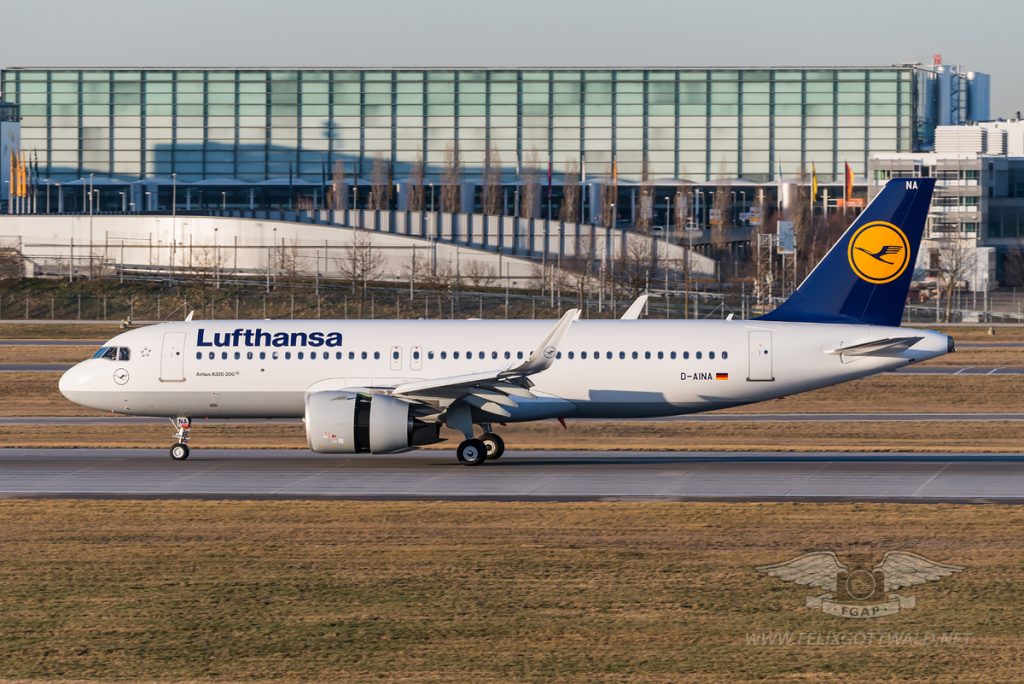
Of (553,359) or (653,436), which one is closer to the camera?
(553,359)

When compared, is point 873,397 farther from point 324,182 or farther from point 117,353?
point 324,182

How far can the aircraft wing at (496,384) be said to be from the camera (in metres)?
36.0

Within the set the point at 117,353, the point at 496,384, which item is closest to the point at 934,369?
the point at 496,384

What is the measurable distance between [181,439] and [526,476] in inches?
405

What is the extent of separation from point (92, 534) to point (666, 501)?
38.0ft

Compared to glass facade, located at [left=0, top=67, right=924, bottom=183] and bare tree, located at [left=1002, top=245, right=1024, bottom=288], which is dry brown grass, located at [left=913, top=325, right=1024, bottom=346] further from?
glass facade, located at [left=0, top=67, right=924, bottom=183]

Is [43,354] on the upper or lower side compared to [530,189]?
lower

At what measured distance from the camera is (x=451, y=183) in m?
141

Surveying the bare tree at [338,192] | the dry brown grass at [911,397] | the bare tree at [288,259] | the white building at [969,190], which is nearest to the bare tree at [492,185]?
the bare tree at [338,192]

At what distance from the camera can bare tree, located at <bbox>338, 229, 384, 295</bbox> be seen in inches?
4033

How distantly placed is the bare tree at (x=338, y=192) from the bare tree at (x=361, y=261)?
2573cm

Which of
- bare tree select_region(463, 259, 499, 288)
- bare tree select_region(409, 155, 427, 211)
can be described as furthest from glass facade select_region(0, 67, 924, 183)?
bare tree select_region(463, 259, 499, 288)

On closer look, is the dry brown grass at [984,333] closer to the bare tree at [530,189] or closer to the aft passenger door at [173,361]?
the aft passenger door at [173,361]

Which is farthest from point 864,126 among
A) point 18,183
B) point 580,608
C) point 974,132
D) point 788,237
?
Answer: point 580,608
